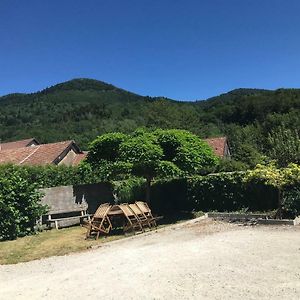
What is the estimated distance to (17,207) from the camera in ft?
55.7

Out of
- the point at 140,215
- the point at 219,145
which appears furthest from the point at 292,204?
the point at 219,145

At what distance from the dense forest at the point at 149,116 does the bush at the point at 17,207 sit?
93.1 feet

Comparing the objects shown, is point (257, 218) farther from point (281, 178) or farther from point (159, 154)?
point (159, 154)

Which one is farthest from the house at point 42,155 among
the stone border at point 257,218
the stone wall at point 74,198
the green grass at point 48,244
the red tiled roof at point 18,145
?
the red tiled roof at point 18,145

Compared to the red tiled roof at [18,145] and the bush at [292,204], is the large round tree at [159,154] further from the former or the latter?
the red tiled roof at [18,145]

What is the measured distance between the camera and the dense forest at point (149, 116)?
67.7 metres

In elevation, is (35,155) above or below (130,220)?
above

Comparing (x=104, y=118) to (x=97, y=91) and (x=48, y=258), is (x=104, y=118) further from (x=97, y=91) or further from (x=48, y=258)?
(x=48, y=258)

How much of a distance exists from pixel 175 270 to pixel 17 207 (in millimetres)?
9721

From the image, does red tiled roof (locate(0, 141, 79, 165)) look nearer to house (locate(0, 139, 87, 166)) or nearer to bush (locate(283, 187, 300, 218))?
house (locate(0, 139, 87, 166))

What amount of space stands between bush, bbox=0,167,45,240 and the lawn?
54cm

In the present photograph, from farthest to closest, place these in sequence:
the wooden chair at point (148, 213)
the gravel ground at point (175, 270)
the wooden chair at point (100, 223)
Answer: the wooden chair at point (148, 213), the wooden chair at point (100, 223), the gravel ground at point (175, 270)

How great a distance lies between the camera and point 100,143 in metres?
20.0

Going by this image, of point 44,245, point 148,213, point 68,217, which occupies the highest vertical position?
point 148,213
